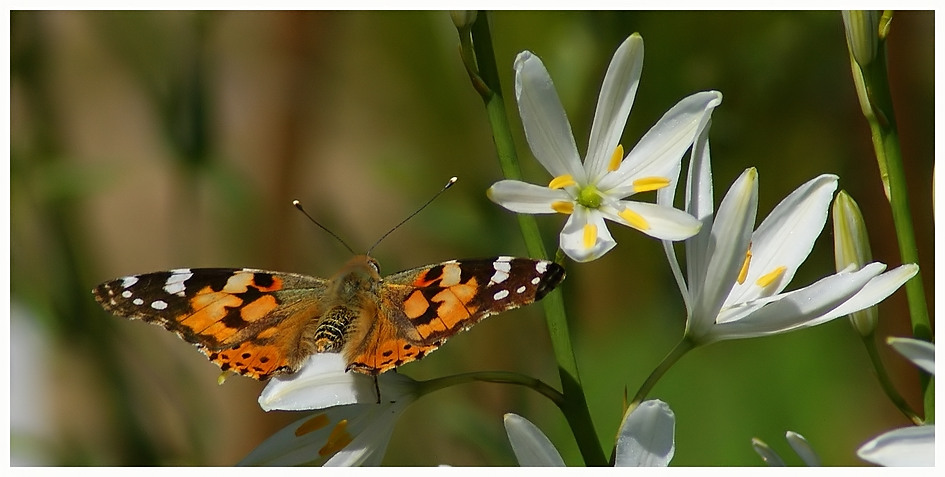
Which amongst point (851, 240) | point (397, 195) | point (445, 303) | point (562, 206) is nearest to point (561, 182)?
point (562, 206)

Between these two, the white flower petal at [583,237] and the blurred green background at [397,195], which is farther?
the blurred green background at [397,195]

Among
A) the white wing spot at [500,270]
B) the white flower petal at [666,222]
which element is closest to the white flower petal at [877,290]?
the white flower petal at [666,222]

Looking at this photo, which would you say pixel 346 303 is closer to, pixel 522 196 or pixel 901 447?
pixel 522 196

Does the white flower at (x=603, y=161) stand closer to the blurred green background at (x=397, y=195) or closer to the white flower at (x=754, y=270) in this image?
the white flower at (x=754, y=270)

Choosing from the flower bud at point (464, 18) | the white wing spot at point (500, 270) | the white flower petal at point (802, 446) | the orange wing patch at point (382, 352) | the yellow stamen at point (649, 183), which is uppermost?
the flower bud at point (464, 18)

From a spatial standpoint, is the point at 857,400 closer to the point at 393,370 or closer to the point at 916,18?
the point at 916,18

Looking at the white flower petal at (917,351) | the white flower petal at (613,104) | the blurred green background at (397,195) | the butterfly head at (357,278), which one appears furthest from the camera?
the blurred green background at (397,195)
